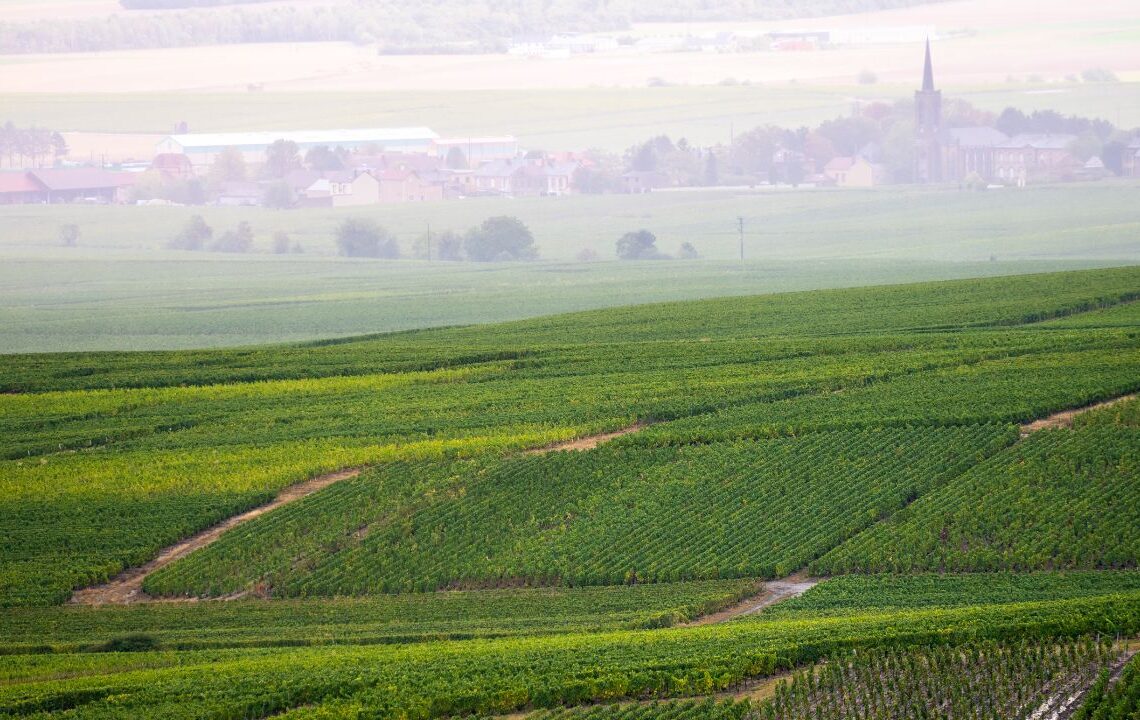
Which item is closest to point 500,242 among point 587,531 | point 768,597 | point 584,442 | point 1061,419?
point 584,442

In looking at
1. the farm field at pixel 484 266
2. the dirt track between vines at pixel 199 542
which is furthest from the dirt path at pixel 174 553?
the farm field at pixel 484 266

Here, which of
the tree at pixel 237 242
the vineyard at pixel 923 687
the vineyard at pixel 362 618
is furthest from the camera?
the tree at pixel 237 242

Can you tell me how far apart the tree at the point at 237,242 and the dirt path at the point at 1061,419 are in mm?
130262

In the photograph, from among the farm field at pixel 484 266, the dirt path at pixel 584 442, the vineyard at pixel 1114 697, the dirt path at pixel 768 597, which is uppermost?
the farm field at pixel 484 266

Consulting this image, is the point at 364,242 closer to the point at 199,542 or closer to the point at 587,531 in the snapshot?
the point at 199,542

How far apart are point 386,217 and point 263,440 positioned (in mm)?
139247

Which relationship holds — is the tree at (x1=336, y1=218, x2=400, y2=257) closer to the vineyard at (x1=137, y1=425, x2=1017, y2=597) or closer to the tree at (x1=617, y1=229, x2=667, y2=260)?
the tree at (x1=617, y1=229, x2=667, y2=260)

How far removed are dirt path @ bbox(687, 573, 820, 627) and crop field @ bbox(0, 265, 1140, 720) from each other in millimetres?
164

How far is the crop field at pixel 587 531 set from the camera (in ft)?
102

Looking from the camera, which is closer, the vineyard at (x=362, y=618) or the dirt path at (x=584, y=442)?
the vineyard at (x=362, y=618)

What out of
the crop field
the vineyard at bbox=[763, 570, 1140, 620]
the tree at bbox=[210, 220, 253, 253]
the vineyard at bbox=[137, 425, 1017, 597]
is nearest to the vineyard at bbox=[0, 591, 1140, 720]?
the crop field

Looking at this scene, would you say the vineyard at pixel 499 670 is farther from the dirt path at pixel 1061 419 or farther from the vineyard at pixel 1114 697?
the dirt path at pixel 1061 419

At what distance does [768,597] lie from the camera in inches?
1567

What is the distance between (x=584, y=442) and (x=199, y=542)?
1322 cm
